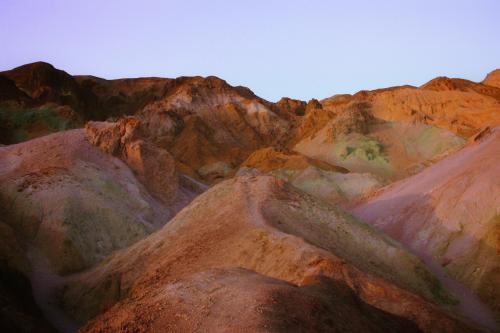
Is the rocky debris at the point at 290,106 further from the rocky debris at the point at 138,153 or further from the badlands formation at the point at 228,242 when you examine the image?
the rocky debris at the point at 138,153

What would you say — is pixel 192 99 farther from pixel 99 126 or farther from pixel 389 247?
pixel 389 247

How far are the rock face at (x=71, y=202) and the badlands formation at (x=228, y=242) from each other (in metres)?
0.05

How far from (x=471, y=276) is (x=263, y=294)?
36.1ft

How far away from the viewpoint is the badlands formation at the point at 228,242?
7816 mm

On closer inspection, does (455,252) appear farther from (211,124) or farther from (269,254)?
(211,124)

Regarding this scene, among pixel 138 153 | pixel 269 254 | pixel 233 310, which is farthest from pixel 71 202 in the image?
pixel 233 310

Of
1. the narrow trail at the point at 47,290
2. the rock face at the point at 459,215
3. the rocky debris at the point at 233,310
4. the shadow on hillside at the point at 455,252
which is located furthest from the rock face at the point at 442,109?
the rocky debris at the point at 233,310

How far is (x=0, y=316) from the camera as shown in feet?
33.6

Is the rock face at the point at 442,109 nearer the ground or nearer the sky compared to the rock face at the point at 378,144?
nearer the sky

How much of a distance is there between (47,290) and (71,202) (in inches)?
160

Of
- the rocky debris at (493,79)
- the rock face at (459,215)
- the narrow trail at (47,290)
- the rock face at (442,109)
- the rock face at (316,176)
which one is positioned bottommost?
the rock face at (316,176)

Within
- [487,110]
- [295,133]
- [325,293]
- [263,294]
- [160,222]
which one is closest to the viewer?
[263,294]

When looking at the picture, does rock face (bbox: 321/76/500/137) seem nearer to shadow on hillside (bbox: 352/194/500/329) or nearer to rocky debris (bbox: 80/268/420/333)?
shadow on hillside (bbox: 352/194/500/329)

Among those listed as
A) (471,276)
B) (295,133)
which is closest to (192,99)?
(295,133)
